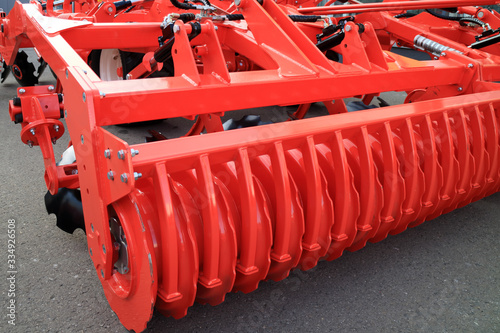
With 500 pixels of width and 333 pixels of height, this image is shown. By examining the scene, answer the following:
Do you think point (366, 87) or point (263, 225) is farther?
point (366, 87)

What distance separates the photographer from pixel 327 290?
6.23ft

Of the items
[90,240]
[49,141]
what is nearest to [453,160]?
[90,240]

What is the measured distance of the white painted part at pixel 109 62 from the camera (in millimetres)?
3936

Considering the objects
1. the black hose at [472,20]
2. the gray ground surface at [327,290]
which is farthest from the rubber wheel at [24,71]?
the black hose at [472,20]

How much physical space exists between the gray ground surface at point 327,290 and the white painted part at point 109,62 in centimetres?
192

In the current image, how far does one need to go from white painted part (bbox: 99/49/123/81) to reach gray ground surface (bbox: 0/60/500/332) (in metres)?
1.92

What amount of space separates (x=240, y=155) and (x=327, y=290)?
88 centimetres

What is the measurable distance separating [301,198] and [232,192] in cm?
30

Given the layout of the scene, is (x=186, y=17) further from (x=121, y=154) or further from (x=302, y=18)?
(x=302, y=18)

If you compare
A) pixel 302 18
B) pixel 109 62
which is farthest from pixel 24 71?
pixel 302 18

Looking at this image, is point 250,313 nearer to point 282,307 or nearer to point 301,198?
point 282,307

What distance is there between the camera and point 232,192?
1577 millimetres

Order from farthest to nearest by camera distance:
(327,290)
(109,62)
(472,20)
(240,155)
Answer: (109,62) → (472,20) → (327,290) → (240,155)

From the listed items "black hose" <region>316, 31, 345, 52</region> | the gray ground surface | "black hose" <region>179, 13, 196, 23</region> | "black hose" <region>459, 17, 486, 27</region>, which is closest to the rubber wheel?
the gray ground surface
